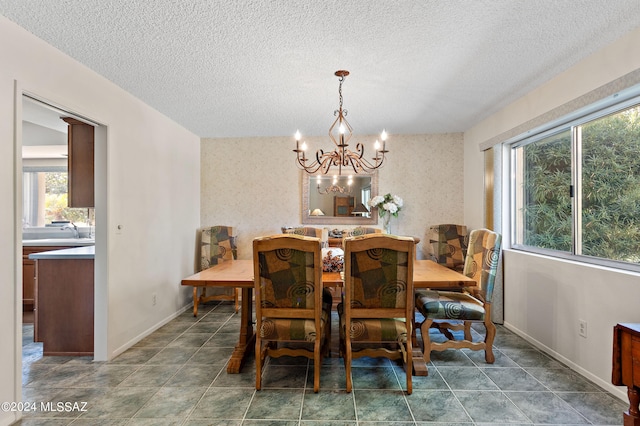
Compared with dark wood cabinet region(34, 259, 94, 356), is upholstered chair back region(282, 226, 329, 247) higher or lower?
higher

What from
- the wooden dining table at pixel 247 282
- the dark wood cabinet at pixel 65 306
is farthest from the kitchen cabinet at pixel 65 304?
the wooden dining table at pixel 247 282

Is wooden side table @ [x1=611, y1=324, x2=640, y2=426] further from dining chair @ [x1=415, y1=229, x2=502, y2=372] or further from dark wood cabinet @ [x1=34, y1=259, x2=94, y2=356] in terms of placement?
dark wood cabinet @ [x1=34, y1=259, x2=94, y2=356]

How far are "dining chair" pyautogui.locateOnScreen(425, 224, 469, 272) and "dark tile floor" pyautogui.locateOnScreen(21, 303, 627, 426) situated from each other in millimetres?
1300

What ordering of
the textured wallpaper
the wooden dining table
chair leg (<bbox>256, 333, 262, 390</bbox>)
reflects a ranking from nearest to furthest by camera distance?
chair leg (<bbox>256, 333, 262, 390</bbox>) < the wooden dining table < the textured wallpaper

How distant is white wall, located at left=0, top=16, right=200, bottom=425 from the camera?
178 centimetres

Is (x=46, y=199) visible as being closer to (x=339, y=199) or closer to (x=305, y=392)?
(x=339, y=199)

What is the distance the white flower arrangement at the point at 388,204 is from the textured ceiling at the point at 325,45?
1.35 metres

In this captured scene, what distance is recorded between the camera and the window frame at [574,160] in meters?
2.06

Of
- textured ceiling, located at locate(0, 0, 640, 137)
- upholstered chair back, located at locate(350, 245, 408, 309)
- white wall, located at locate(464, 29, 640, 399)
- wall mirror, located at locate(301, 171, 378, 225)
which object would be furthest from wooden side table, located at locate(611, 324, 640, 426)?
wall mirror, located at locate(301, 171, 378, 225)

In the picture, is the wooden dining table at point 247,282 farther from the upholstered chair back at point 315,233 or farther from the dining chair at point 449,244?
the dining chair at point 449,244

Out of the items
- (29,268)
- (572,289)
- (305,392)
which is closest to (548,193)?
(572,289)

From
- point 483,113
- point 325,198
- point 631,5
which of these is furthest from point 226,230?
point 631,5

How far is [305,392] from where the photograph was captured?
6.72 feet

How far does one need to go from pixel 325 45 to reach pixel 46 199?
463 centimetres
